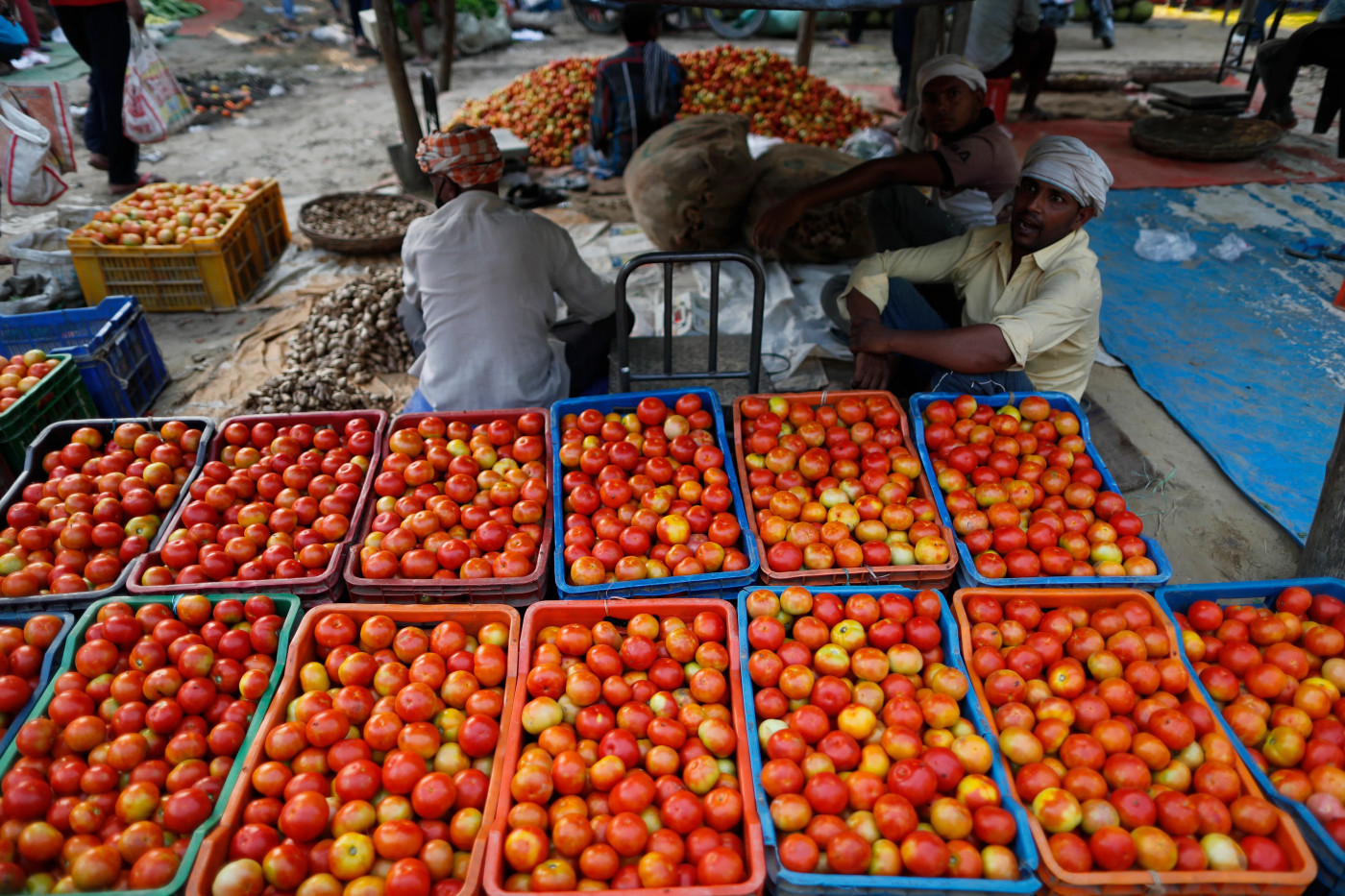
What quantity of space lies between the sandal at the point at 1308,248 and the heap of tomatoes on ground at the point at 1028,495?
164 inches

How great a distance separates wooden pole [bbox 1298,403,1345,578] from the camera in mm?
2785

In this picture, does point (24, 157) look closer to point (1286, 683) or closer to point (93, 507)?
point (93, 507)

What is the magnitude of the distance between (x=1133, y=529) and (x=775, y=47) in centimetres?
1305

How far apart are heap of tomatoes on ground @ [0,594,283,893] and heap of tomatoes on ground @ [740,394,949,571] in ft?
5.19

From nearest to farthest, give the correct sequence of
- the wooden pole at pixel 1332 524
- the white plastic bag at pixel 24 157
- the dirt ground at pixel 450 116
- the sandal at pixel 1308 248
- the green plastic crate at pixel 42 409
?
the wooden pole at pixel 1332 524
the green plastic crate at pixel 42 409
the dirt ground at pixel 450 116
the white plastic bag at pixel 24 157
the sandal at pixel 1308 248

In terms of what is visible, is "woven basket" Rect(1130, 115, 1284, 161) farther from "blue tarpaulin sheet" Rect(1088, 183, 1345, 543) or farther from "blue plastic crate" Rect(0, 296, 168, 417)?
"blue plastic crate" Rect(0, 296, 168, 417)

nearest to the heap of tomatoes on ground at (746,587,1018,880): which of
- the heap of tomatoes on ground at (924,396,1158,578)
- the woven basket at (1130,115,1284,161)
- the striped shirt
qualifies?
the heap of tomatoes on ground at (924,396,1158,578)

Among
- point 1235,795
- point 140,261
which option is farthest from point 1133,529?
point 140,261

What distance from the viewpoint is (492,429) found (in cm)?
299

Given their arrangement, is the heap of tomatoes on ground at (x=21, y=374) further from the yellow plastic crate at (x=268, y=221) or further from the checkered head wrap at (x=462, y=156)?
the yellow plastic crate at (x=268, y=221)

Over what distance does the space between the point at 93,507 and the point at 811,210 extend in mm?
4529

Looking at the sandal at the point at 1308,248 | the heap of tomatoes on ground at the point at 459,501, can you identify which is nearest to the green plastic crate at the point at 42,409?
the heap of tomatoes on ground at the point at 459,501

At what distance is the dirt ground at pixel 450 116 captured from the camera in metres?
3.65

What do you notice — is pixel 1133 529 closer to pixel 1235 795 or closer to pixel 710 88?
pixel 1235 795
